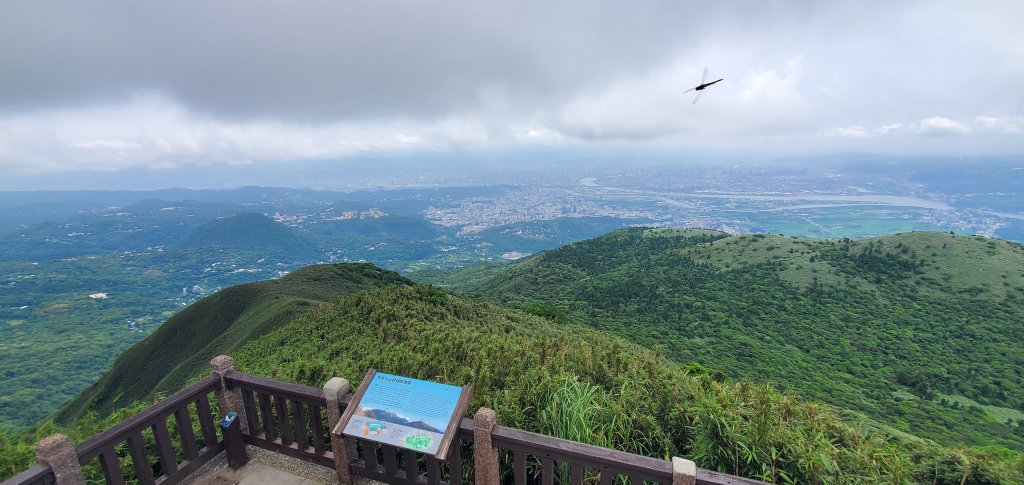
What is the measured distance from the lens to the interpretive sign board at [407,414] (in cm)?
355

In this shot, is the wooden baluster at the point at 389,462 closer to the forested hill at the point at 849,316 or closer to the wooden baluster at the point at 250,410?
the wooden baluster at the point at 250,410

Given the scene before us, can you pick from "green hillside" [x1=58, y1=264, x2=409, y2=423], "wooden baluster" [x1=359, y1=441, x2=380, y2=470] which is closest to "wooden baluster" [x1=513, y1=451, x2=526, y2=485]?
"wooden baluster" [x1=359, y1=441, x2=380, y2=470]

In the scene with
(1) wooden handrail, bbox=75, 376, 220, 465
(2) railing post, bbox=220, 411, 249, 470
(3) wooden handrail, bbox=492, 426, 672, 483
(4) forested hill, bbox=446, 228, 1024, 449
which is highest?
(1) wooden handrail, bbox=75, 376, 220, 465

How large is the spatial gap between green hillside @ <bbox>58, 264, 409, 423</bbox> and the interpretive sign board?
17458mm

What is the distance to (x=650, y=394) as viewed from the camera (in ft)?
16.9

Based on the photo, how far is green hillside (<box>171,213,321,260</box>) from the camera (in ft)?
478

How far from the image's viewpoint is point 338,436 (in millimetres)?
4289

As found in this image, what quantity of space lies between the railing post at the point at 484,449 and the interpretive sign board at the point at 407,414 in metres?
0.19

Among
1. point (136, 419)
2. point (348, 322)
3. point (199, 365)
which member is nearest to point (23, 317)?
point (199, 365)

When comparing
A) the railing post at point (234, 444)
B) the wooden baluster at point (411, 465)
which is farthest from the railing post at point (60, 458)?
the wooden baluster at point (411, 465)

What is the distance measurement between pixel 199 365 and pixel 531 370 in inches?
883

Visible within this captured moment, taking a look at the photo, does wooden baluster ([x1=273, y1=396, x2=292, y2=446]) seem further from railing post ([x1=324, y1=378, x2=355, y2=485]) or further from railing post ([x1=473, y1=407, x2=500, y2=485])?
railing post ([x1=473, y1=407, x2=500, y2=485])

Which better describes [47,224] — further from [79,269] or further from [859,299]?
[859,299]

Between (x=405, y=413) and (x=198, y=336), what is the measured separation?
30.6m
